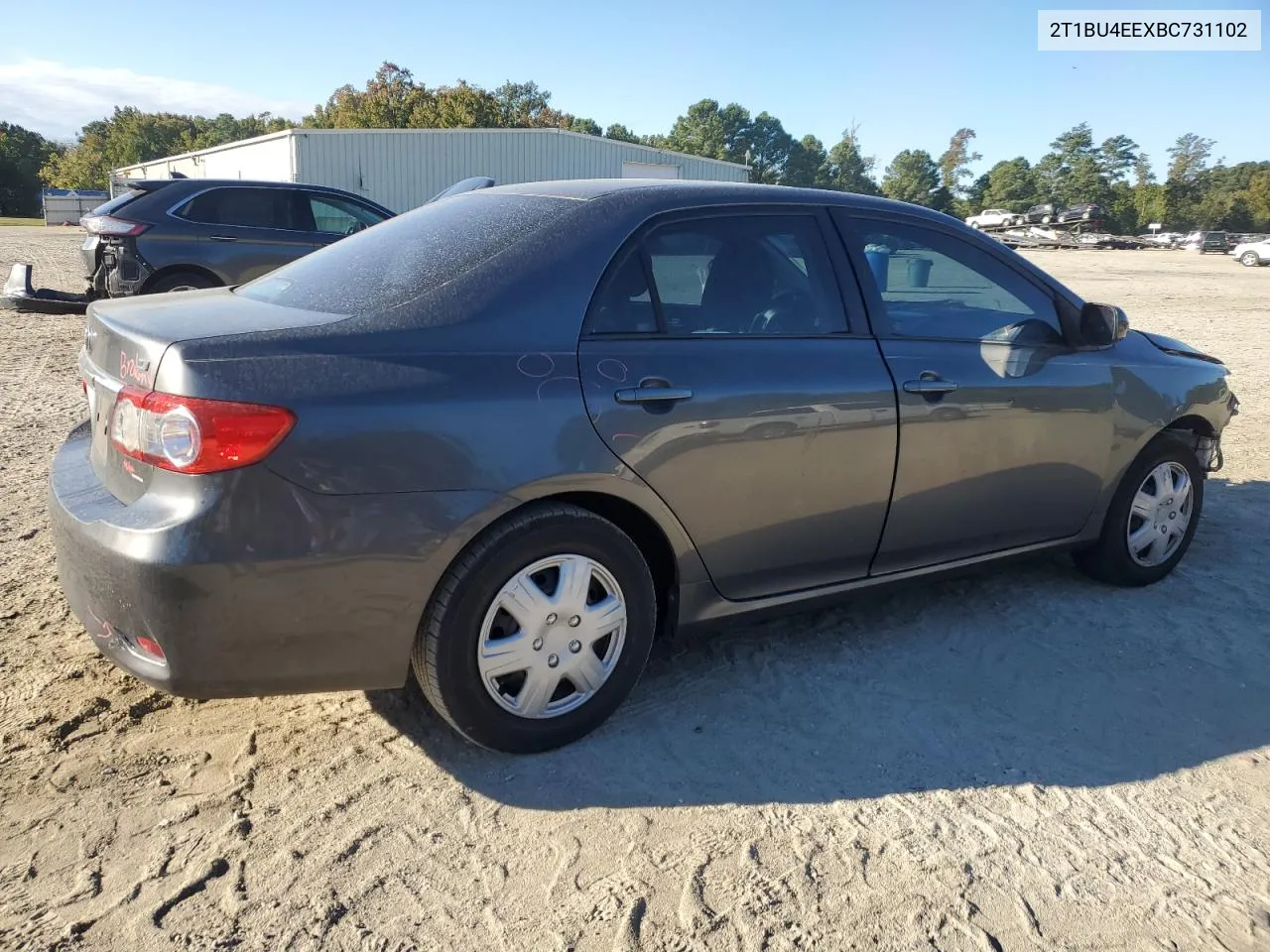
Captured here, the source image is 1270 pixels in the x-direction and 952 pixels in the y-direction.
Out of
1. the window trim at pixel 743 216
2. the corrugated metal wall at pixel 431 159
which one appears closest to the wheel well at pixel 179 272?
the window trim at pixel 743 216

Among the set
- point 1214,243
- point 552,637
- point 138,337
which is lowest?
point 552,637

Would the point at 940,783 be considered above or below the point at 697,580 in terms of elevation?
below

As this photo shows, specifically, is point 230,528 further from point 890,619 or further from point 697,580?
point 890,619

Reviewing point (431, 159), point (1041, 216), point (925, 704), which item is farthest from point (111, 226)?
point (1041, 216)

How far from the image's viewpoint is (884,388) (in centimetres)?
342

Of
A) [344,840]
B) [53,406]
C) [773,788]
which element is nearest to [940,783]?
[773,788]

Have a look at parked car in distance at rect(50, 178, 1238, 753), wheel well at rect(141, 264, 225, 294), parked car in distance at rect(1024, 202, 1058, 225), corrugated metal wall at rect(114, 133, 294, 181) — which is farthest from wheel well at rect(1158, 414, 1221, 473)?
parked car in distance at rect(1024, 202, 1058, 225)

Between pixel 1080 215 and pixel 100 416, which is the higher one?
pixel 1080 215

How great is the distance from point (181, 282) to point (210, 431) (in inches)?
338

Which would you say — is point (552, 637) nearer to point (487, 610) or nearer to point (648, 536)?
point (487, 610)

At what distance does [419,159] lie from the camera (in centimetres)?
3183

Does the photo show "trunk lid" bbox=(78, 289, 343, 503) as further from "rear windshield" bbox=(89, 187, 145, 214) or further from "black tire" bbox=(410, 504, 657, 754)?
"rear windshield" bbox=(89, 187, 145, 214)

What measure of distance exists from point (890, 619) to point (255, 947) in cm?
264

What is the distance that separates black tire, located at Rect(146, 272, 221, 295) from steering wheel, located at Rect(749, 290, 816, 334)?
8.05 metres
